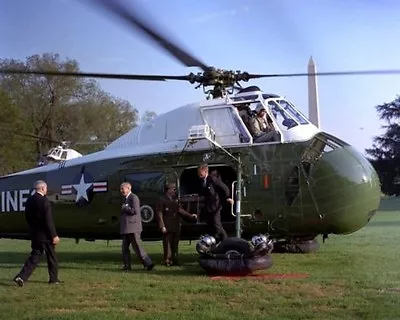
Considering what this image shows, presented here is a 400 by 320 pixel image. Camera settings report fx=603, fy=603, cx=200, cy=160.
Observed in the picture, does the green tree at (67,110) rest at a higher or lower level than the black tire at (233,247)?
higher

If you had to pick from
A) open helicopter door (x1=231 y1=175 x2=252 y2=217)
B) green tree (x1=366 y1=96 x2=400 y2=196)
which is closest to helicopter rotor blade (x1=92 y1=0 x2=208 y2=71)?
open helicopter door (x1=231 y1=175 x2=252 y2=217)

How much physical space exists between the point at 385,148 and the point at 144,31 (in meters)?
84.7

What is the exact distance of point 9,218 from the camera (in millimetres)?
13602

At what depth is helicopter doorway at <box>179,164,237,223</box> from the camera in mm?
11719

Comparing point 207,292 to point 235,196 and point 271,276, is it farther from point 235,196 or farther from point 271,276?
point 235,196

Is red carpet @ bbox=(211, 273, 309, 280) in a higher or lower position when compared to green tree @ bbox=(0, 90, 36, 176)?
lower

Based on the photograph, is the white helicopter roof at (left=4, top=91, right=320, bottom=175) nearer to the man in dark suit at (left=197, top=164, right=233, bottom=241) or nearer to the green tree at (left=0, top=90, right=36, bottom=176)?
the man in dark suit at (left=197, top=164, right=233, bottom=241)

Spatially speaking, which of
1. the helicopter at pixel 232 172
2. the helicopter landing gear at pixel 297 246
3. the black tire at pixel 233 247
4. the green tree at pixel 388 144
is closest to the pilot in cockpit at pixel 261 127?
the helicopter at pixel 232 172

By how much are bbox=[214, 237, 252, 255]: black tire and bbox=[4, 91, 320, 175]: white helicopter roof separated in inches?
82.0

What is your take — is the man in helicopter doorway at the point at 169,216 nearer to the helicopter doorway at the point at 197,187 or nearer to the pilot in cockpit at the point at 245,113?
the helicopter doorway at the point at 197,187

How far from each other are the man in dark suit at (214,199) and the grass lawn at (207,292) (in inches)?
33.0

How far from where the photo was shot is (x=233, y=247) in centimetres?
1035

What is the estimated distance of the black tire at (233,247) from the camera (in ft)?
33.7

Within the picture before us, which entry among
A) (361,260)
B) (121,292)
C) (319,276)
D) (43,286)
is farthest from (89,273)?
(361,260)
